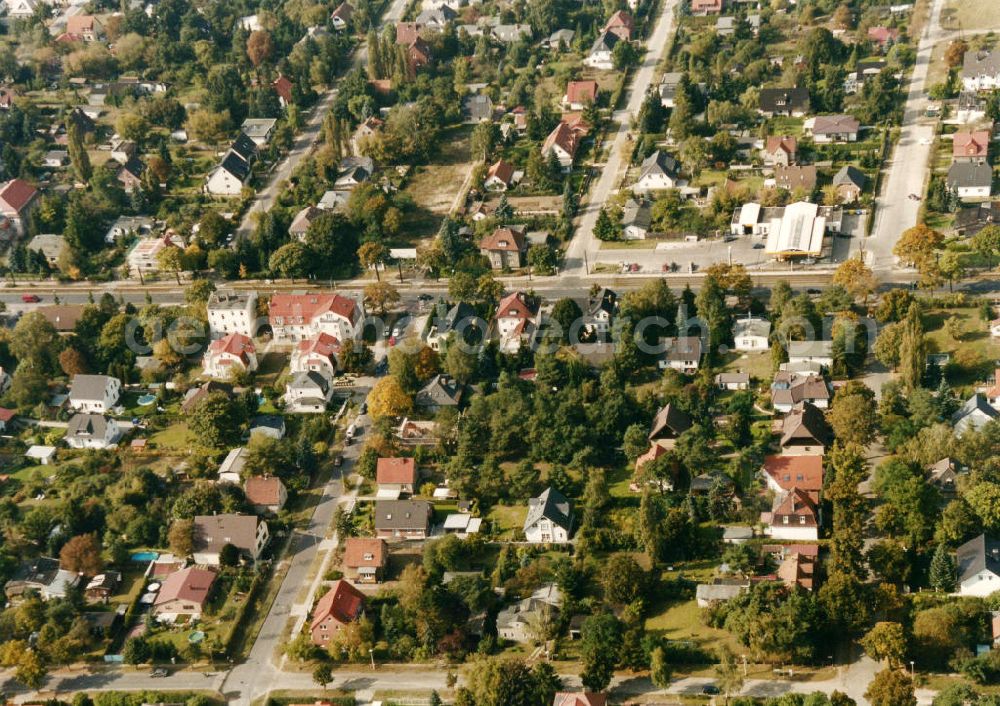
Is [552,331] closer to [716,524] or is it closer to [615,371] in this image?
Answer: [615,371]

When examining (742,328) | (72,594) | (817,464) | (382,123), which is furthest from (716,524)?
(382,123)

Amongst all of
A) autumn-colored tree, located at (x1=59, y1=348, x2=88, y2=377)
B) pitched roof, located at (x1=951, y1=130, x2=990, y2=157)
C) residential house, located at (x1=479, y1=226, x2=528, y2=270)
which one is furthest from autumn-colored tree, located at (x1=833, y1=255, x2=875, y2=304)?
autumn-colored tree, located at (x1=59, y1=348, x2=88, y2=377)

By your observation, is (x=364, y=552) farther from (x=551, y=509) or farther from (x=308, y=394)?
(x=308, y=394)

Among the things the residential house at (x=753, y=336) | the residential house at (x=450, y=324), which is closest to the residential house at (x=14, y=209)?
the residential house at (x=450, y=324)

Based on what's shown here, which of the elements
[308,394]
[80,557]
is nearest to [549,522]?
[308,394]

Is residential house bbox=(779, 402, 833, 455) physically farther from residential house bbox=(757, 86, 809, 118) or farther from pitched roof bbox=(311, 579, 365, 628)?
residential house bbox=(757, 86, 809, 118)

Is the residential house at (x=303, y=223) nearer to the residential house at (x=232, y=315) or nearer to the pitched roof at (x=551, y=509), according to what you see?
the residential house at (x=232, y=315)
